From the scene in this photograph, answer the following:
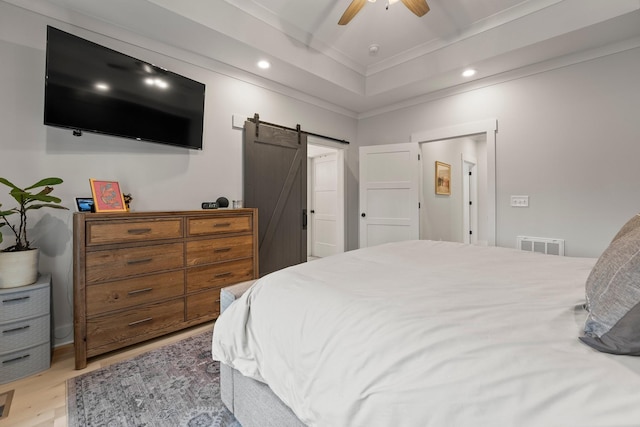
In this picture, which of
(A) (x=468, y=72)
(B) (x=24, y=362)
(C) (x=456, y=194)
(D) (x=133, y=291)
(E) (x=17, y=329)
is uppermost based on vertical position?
(A) (x=468, y=72)

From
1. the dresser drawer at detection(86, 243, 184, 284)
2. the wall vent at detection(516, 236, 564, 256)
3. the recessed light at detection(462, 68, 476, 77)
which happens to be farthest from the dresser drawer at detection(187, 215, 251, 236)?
the wall vent at detection(516, 236, 564, 256)

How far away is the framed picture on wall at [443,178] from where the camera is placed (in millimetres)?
4961

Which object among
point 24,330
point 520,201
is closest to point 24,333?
point 24,330

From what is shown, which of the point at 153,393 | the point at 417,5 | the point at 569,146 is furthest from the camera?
the point at 569,146

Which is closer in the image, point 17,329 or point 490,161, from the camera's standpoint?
point 17,329

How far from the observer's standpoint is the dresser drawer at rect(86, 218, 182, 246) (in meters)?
1.93

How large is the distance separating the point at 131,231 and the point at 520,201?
383 centimetres

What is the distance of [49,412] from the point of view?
1508 millimetres

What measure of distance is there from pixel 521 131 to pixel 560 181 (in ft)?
2.21

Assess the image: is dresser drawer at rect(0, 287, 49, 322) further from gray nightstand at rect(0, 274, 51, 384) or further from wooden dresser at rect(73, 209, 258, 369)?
wooden dresser at rect(73, 209, 258, 369)

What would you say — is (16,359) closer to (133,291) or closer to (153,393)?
(133,291)

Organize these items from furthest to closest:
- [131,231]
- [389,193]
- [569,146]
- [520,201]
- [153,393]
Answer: [389,193]
[520,201]
[569,146]
[131,231]
[153,393]

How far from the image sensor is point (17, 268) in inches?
70.4

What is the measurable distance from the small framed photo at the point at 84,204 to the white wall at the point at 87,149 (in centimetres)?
19
